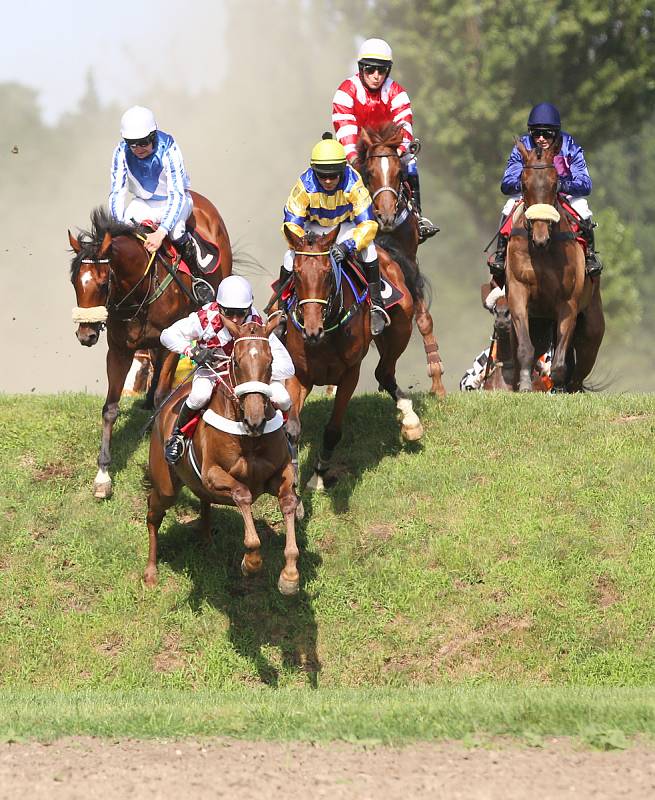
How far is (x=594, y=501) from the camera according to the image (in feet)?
45.4

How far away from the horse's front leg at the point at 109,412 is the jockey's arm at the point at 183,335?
2.53 metres

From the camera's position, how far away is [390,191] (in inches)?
606

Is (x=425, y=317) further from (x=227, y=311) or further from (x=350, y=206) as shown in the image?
(x=227, y=311)

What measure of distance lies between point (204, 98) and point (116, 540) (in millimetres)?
34748

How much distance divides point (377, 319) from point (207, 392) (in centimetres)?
323

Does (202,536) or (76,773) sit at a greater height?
(202,536)

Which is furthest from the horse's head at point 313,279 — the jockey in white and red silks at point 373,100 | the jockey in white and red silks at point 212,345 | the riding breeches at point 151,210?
the jockey in white and red silks at point 373,100

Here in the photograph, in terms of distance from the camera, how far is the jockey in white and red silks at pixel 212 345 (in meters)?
11.2

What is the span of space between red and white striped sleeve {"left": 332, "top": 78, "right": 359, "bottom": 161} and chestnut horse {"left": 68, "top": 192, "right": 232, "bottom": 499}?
8.37 ft

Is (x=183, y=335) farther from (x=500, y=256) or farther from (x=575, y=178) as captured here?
(x=575, y=178)

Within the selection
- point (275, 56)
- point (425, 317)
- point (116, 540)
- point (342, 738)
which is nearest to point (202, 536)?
point (116, 540)

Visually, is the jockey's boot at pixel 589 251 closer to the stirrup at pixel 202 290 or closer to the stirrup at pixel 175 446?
the stirrup at pixel 202 290

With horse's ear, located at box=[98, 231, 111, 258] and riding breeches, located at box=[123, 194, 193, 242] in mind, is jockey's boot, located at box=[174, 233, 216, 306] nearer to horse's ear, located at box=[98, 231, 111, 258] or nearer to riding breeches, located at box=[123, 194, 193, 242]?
riding breeches, located at box=[123, 194, 193, 242]

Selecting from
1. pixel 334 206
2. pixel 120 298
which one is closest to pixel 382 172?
pixel 334 206
